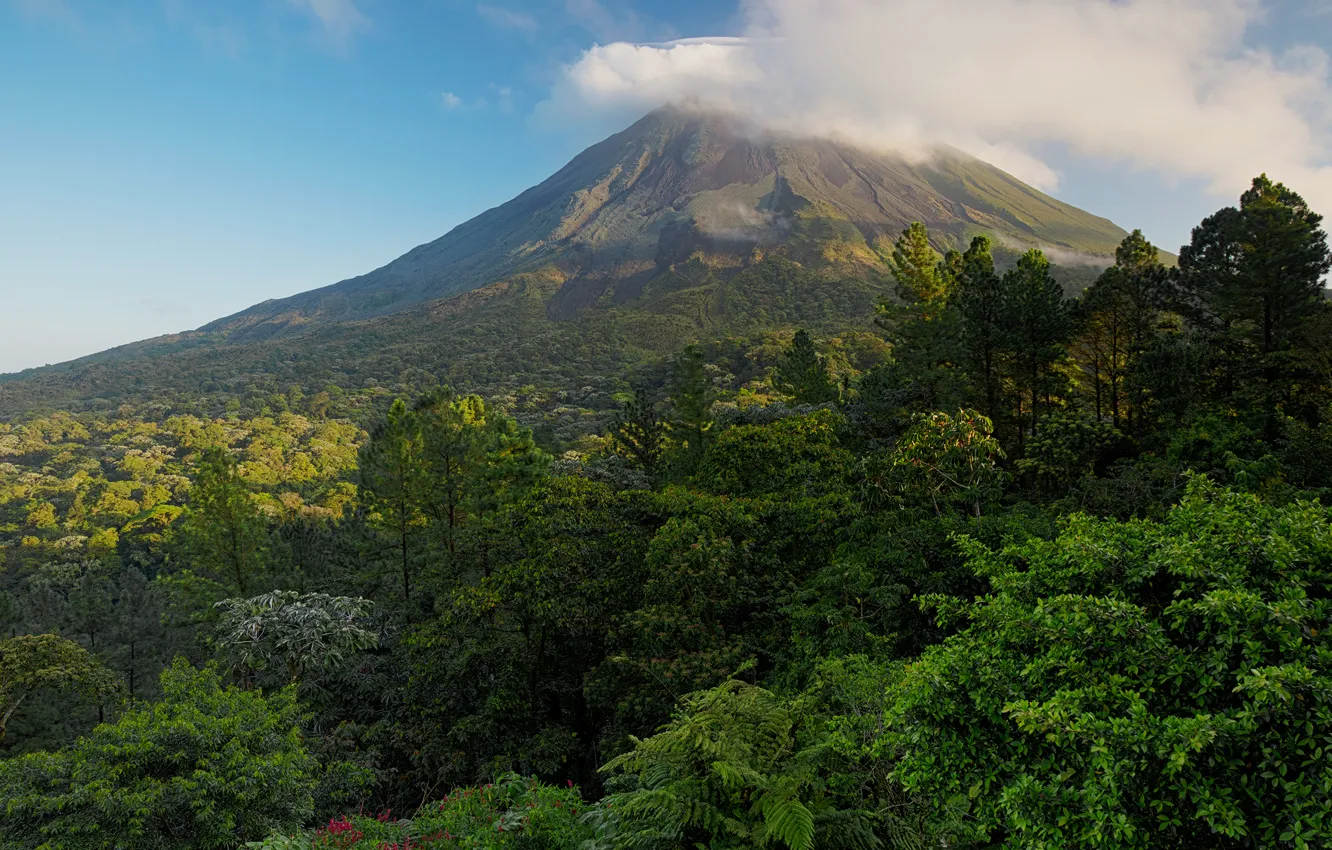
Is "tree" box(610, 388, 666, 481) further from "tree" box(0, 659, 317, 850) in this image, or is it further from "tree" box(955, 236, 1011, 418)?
"tree" box(0, 659, 317, 850)

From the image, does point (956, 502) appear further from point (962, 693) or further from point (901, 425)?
point (962, 693)

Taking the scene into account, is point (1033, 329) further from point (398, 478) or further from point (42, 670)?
point (42, 670)

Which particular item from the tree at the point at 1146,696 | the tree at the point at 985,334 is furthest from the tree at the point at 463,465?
the tree at the point at 1146,696

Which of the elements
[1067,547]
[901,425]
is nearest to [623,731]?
[1067,547]

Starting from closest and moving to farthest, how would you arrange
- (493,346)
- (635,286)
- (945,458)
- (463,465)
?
(945,458) < (463,465) < (493,346) < (635,286)

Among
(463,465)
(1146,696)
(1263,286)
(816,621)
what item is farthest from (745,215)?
(1146,696)

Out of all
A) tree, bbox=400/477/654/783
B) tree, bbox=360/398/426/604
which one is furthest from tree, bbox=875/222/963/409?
tree, bbox=360/398/426/604

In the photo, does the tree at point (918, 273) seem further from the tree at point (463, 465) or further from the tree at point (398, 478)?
the tree at point (398, 478)
